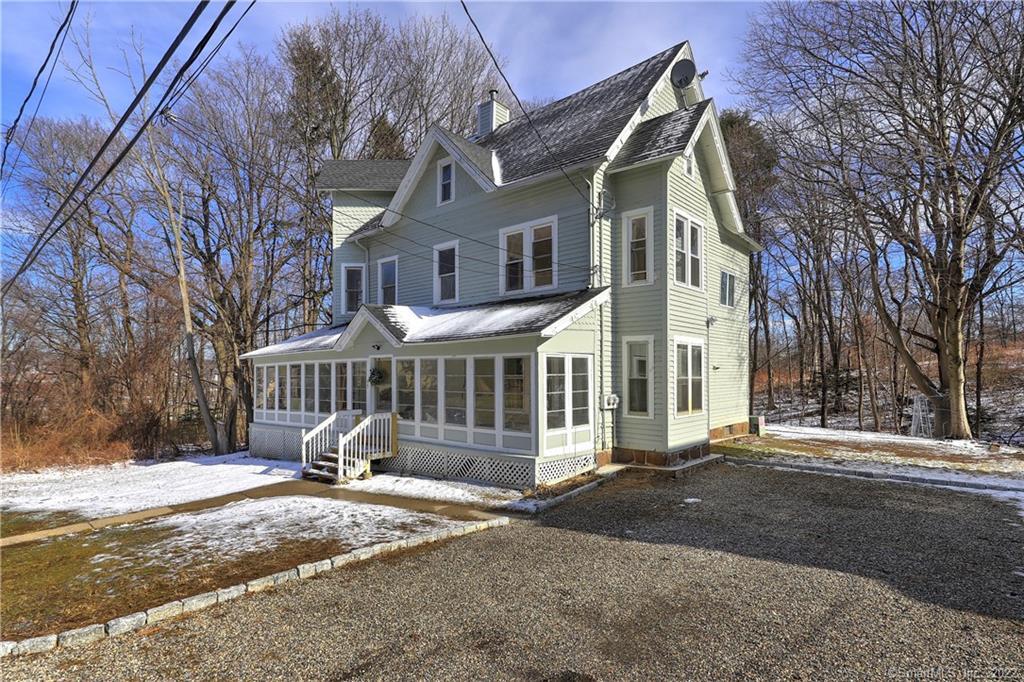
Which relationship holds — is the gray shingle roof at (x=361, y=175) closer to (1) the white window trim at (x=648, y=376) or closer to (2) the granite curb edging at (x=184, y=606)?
(1) the white window trim at (x=648, y=376)

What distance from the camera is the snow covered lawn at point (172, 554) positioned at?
194 inches

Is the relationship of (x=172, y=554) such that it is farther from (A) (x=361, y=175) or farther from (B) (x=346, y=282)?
(A) (x=361, y=175)

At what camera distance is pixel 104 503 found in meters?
9.99

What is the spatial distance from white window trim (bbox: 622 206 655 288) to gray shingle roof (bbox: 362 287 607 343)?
100 cm

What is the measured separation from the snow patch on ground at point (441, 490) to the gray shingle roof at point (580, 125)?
747 cm

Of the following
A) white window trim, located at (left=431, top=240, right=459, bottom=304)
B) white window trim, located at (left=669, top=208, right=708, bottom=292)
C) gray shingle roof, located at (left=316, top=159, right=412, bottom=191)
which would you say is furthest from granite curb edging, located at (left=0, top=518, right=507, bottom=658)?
gray shingle roof, located at (left=316, top=159, right=412, bottom=191)

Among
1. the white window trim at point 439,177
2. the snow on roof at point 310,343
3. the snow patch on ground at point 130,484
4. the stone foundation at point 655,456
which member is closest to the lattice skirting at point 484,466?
the stone foundation at point 655,456

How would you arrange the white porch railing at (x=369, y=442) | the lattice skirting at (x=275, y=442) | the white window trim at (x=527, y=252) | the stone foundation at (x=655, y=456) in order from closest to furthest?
the stone foundation at (x=655, y=456) < the white porch railing at (x=369, y=442) < the white window trim at (x=527, y=252) < the lattice skirting at (x=275, y=442)

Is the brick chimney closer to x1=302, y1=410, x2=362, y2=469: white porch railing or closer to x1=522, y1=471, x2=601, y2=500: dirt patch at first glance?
x1=302, y1=410, x2=362, y2=469: white porch railing

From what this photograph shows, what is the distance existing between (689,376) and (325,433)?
9.46 metres

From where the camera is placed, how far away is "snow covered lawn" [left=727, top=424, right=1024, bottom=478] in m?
11.6

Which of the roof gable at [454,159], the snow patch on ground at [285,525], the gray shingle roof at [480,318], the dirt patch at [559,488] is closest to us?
the snow patch on ground at [285,525]

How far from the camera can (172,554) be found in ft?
20.9

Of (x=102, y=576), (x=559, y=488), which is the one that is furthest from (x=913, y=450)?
(x=102, y=576)
